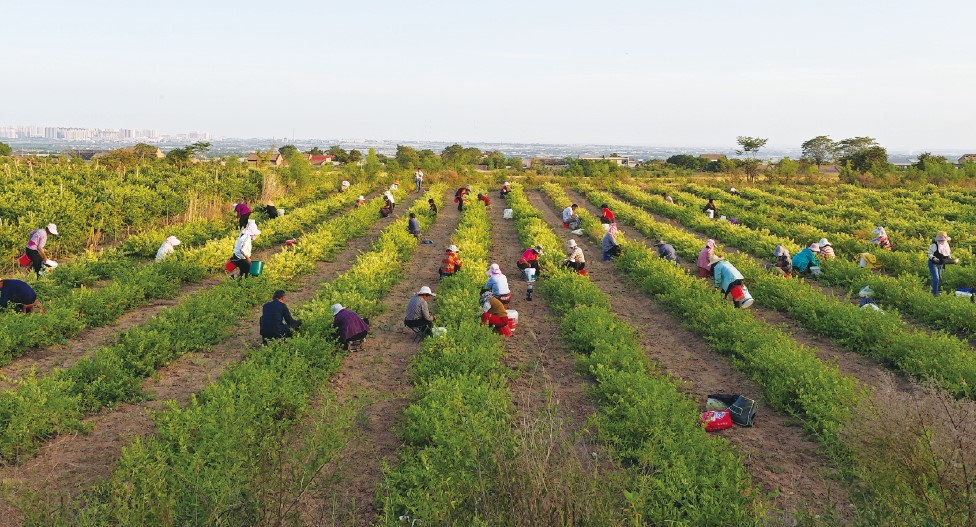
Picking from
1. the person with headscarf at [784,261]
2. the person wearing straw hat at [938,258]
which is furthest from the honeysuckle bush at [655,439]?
the person wearing straw hat at [938,258]

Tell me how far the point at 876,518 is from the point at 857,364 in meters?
5.62

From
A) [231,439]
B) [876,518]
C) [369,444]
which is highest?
[876,518]

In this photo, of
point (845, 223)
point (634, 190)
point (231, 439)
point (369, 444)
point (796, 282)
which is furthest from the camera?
point (634, 190)

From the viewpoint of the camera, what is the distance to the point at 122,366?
7.55m

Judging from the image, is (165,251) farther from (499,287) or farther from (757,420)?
(757,420)

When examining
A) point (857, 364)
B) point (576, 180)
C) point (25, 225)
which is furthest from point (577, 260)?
point (576, 180)

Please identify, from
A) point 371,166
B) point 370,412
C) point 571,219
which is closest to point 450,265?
point 370,412

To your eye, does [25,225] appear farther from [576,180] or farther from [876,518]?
[576,180]

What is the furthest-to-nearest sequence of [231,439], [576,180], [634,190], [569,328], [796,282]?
[576,180], [634,190], [796,282], [569,328], [231,439]

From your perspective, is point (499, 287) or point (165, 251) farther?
point (165, 251)

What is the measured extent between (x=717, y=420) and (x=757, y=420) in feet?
1.86

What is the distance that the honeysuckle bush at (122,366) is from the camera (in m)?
5.91

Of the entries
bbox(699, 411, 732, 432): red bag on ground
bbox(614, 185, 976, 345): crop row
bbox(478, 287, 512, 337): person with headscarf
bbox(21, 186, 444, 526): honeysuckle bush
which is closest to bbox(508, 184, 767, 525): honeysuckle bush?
bbox(699, 411, 732, 432): red bag on ground

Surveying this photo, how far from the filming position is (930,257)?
11.9m
